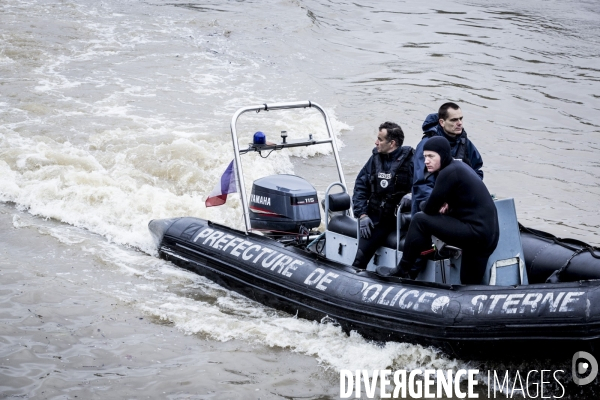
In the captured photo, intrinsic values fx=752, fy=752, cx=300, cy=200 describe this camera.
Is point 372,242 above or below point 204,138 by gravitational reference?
above

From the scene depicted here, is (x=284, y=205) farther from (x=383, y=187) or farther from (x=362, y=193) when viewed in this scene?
(x=383, y=187)

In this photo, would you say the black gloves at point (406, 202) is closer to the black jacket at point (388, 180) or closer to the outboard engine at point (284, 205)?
the black jacket at point (388, 180)

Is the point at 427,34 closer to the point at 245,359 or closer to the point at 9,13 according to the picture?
the point at 9,13

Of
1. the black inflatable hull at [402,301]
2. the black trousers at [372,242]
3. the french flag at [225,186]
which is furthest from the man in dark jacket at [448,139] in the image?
the french flag at [225,186]

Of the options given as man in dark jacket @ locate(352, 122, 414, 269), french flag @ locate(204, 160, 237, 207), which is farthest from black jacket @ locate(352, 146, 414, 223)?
french flag @ locate(204, 160, 237, 207)

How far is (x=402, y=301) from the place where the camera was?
5199mm

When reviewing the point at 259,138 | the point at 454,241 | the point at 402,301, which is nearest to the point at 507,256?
the point at 454,241

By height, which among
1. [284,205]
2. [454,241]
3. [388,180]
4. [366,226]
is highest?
[388,180]

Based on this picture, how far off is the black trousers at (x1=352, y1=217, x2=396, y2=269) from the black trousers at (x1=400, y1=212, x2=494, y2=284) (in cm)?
51

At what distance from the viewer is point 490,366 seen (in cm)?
490

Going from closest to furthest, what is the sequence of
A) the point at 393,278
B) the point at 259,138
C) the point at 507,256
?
the point at 507,256
the point at 393,278
the point at 259,138

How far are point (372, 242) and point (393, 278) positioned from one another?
17.6 inches

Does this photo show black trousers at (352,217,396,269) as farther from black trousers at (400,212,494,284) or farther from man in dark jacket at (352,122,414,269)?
black trousers at (400,212,494,284)

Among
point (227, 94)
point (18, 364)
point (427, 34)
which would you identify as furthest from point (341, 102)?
point (18, 364)
